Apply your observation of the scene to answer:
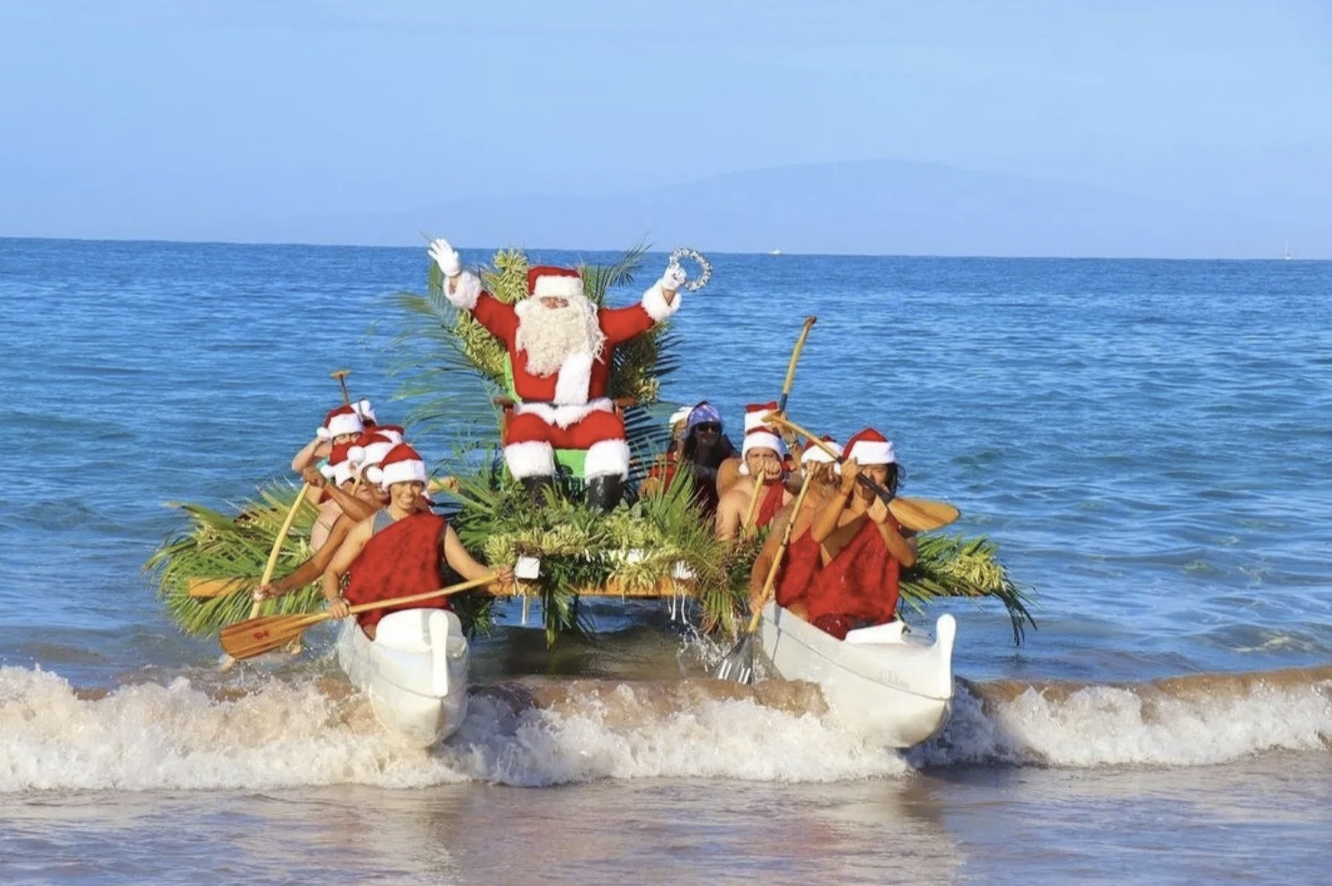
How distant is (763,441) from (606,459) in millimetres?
892

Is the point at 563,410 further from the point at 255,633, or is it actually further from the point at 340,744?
the point at 340,744

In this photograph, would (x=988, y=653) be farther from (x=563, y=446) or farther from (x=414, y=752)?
(x=414, y=752)

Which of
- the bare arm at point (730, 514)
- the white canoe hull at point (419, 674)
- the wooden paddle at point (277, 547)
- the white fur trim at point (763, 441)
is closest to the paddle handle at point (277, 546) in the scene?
the wooden paddle at point (277, 547)

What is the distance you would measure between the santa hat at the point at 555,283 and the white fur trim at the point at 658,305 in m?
0.38

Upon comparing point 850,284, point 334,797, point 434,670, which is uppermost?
point 434,670

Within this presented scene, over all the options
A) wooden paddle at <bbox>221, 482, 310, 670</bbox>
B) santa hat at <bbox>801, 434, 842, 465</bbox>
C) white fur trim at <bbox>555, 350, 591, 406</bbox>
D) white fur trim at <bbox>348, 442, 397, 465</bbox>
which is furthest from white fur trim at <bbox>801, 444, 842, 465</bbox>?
wooden paddle at <bbox>221, 482, 310, 670</bbox>

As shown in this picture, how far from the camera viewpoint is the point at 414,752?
337 inches

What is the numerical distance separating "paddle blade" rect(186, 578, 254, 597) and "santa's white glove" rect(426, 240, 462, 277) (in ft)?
6.54

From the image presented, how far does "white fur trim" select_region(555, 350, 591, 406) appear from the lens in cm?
1066

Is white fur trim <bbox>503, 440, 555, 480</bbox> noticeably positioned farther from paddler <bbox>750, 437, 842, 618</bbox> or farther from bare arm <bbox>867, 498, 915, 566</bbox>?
bare arm <bbox>867, 498, 915, 566</bbox>

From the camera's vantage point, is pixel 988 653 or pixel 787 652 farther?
pixel 988 653

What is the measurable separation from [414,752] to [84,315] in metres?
32.1

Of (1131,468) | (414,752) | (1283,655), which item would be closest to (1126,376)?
(1131,468)

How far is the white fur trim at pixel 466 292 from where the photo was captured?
35.4 feet
